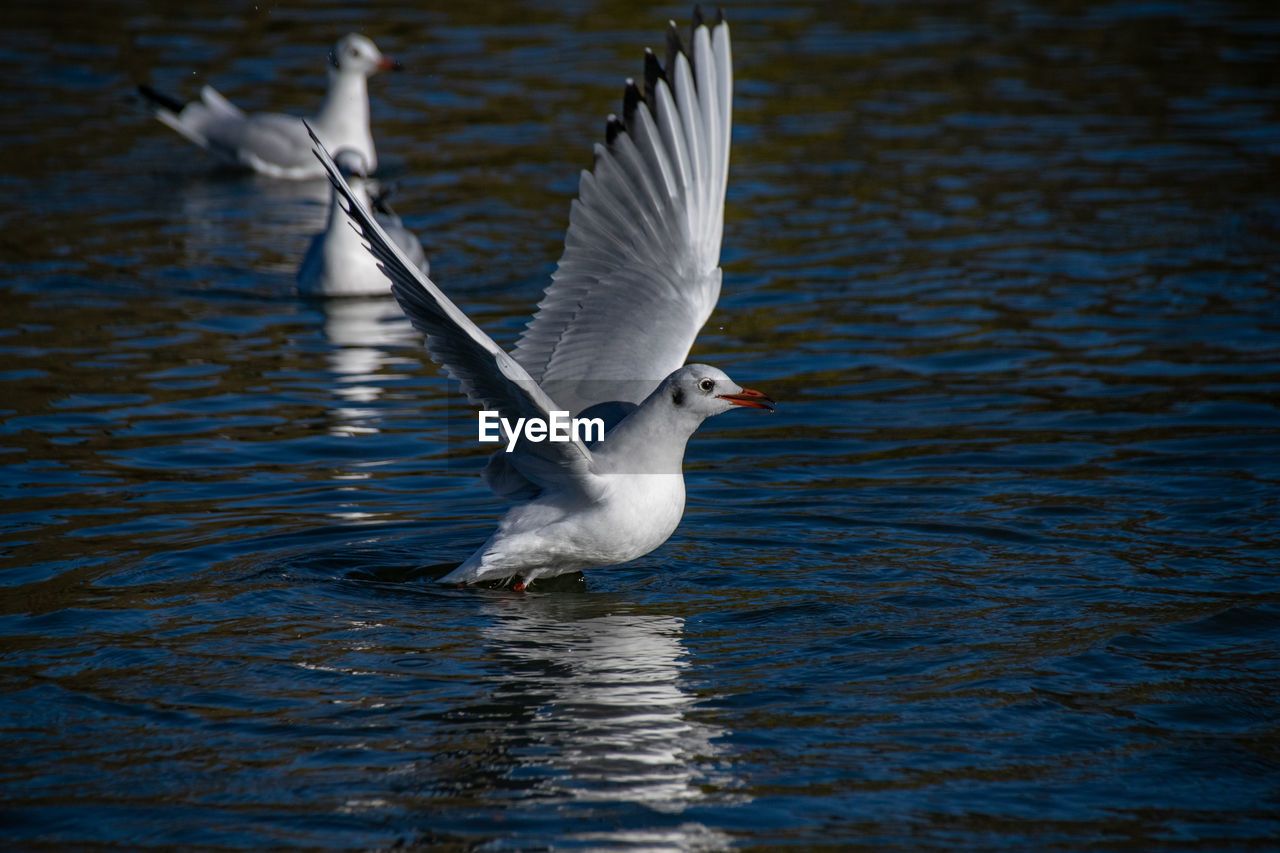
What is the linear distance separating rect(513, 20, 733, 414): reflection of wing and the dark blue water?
2.80 ft

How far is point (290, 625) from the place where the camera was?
6.40 meters

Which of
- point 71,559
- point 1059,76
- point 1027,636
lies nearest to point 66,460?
point 71,559

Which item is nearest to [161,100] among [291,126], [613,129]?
[291,126]

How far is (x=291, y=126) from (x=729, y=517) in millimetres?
9047

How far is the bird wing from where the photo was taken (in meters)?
5.70

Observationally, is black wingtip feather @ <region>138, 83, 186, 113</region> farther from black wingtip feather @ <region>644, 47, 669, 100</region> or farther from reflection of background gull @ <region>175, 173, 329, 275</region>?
black wingtip feather @ <region>644, 47, 669, 100</region>

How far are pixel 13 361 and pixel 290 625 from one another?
4342 mm

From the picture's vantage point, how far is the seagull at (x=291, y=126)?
15383mm

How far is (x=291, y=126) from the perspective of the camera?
1545cm

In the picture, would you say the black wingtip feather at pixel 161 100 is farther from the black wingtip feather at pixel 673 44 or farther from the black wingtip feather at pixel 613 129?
the black wingtip feather at pixel 673 44

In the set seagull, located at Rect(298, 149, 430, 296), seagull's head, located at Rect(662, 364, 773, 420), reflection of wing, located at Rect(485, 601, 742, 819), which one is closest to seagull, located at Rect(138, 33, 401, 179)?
seagull, located at Rect(298, 149, 430, 296)

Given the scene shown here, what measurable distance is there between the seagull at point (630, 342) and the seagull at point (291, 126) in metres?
8.00

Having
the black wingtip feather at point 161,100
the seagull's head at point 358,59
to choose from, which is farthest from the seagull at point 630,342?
the black wingtip feather at point 161,100

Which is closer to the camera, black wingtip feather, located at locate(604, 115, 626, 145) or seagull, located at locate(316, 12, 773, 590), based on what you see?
seagull, located at locate(316, 12, 773, 590)
